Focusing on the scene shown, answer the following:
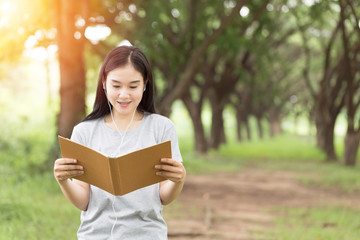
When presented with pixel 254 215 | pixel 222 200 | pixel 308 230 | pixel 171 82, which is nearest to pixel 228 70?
pixel 171 82

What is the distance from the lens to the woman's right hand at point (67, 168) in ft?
8.54

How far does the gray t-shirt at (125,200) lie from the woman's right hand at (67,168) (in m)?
0.20

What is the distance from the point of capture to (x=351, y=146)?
15602mm

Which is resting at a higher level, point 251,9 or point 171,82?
point 251,9

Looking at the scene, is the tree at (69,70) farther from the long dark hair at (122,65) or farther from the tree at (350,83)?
the tree at (350,83)

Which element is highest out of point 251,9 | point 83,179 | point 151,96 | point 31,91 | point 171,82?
point 31,91

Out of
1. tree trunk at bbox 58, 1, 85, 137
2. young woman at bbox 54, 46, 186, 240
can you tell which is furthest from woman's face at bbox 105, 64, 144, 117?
tree trunk at bbox 58, 1, 85, 137

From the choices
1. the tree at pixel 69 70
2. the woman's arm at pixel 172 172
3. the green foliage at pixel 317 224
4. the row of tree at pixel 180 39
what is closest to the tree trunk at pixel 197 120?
the row of tree at pixel 180 39

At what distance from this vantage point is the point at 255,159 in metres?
20.0

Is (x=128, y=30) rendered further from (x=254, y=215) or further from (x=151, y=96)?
(x=151, y=96)

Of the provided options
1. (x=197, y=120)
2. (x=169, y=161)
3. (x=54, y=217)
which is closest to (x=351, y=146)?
(x=197, y=120)

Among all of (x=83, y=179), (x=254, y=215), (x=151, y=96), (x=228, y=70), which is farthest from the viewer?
(x=228, y=70)

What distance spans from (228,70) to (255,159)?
381cm

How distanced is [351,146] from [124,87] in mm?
14052
